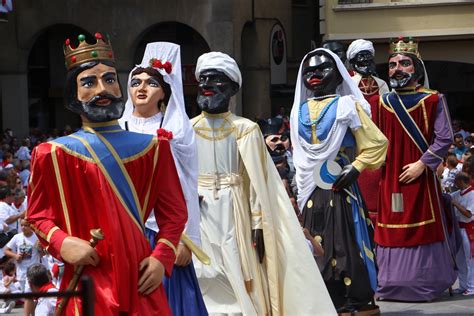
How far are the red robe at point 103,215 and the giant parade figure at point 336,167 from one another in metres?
3.65

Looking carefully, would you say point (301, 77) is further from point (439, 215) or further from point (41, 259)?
point (41, 259)

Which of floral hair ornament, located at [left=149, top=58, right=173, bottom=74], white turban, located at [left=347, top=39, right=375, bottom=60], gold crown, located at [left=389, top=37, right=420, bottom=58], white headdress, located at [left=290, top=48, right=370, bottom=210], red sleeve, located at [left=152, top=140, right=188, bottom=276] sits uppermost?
white turban, located at [left=347, top=39, right=375, bottom=60]

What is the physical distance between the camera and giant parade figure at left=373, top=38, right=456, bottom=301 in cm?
1127

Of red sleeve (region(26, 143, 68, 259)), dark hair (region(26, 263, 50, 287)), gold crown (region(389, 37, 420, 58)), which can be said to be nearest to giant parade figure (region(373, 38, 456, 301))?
gold crown (region(389, 37, 420, 58))

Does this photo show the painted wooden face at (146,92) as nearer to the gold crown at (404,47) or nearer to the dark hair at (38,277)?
the dark hair at (38,277)

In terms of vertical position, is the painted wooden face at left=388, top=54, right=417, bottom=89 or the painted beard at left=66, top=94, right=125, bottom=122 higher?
the painted wooden face at left=388, top=54, right=417, bottom=89

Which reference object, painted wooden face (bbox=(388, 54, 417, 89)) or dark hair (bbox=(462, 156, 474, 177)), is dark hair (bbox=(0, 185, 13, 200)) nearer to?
painted wooden face (bbox=(388, 54, 417, 89))

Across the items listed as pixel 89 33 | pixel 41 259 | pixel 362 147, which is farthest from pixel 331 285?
pixel 89 33

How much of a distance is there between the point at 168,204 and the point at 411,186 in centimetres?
521

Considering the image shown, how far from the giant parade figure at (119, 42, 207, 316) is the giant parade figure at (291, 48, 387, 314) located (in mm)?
1619

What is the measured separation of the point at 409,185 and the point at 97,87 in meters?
5.43

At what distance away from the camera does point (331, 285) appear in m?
10.1

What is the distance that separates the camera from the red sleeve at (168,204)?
253 inches

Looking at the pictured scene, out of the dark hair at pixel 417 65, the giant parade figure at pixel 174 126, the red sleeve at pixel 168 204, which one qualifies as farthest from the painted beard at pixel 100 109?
the dark hair at pixel 417 65
